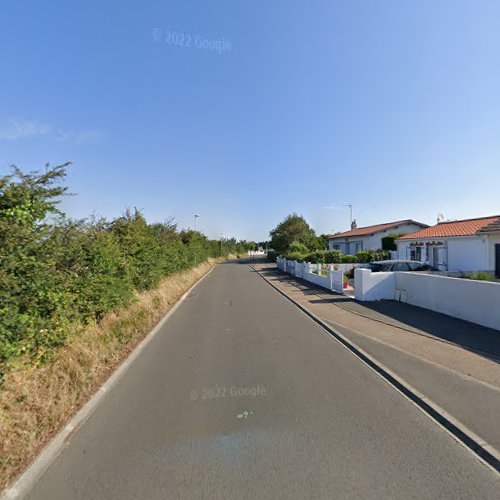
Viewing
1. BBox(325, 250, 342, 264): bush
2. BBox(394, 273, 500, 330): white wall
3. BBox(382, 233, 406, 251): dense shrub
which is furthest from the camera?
BBox(382, 233, 406, 251): dense shrub

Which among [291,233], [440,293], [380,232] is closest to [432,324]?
[440,293]

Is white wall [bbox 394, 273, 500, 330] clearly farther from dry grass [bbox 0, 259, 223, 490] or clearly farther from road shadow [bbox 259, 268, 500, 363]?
dry grass [bbox 0, 259, 223, 490]

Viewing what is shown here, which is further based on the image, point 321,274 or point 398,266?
point 321,274

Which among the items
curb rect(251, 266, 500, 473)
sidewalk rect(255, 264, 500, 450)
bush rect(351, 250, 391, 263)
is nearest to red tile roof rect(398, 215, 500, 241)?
bush rect(351, 250, 391, 263)

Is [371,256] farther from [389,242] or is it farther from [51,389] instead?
[51,389]

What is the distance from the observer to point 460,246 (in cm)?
1900

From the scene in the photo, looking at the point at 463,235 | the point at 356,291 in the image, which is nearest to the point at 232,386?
the point at 356,291

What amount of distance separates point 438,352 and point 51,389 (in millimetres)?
6356

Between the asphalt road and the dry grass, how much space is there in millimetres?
320

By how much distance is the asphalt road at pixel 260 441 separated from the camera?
254 centimetres

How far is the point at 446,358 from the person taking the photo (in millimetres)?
5391

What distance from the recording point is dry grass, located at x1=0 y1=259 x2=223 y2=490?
295 centimetres

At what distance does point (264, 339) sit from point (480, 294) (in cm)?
547

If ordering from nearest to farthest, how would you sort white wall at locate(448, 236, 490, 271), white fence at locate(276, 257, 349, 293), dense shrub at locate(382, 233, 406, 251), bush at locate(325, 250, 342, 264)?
white fence at locate(276, 257, 349, 293)
white wall at locate(448, 236, 490, 271)
bush at locate(325, 250, 342, 264)
dense shrub at locate(382, 233, 406, 251)
